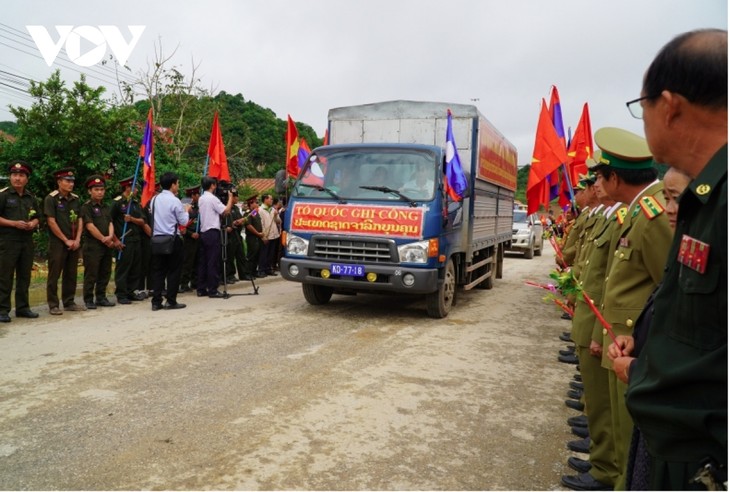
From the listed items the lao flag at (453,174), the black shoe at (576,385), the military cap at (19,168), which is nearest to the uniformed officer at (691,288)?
the black shoe at (576,385)

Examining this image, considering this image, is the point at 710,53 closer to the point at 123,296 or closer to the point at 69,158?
the point at 123,296

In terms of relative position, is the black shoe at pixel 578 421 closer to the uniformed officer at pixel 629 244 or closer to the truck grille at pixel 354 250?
the uniformed officer at pixel 629 244

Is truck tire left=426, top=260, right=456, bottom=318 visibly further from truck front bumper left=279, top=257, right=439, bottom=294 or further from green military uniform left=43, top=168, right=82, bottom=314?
green military uniform left=43, top=168, right=82, bottom=314

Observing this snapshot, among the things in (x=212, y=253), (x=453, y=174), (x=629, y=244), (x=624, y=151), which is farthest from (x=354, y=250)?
(x=629, y=244)

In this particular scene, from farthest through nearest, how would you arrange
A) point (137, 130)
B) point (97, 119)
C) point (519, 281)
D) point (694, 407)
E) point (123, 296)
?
point (137, 130), point (97, 119), point (519, 281), point (123, 296), point (694, 407)

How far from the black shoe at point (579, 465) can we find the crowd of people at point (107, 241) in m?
6.12

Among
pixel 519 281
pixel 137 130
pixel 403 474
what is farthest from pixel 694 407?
pixel 137 130

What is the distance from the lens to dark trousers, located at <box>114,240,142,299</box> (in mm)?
8648

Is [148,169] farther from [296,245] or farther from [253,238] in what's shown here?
[296,245]

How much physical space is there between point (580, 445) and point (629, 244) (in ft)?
5.38

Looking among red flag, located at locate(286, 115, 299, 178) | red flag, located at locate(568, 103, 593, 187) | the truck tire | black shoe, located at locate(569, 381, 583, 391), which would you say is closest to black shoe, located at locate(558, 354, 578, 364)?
black shoe, located at locate(569, 381, 583, 391)

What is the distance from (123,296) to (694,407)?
28.1ft

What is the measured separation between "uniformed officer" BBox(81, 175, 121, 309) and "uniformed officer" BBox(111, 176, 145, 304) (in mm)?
290

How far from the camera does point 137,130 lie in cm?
1587
